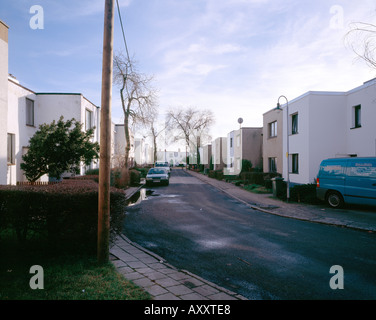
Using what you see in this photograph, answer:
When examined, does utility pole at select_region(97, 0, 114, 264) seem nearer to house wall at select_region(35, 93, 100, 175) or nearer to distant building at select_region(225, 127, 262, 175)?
house wall at select_region(35, 93, 100, 175)

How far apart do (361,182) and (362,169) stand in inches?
20.6

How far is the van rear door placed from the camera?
36.1ft

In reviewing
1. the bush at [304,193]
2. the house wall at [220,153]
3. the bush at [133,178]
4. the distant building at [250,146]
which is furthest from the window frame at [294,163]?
the house wall at [220,153]

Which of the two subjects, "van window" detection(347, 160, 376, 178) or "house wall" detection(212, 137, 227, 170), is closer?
"van window" detection(347, 160, 376, 178)

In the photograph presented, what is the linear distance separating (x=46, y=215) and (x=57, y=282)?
60.8 inches

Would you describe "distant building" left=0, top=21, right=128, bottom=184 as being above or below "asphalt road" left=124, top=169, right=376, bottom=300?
above

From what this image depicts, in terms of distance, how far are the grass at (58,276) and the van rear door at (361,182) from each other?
411 inches

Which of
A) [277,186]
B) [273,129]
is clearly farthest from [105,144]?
[273,129]

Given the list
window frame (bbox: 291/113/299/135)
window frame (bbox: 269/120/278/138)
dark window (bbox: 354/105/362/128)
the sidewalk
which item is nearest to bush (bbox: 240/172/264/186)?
window frame (bbox: 269/120/278/138)

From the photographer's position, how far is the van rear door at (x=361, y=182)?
1099 cm

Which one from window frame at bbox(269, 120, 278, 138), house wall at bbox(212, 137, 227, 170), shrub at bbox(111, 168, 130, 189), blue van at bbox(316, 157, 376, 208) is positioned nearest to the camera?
blue van at bbox(316, 157, 376, 208)

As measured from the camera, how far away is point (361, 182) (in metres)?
11.4
